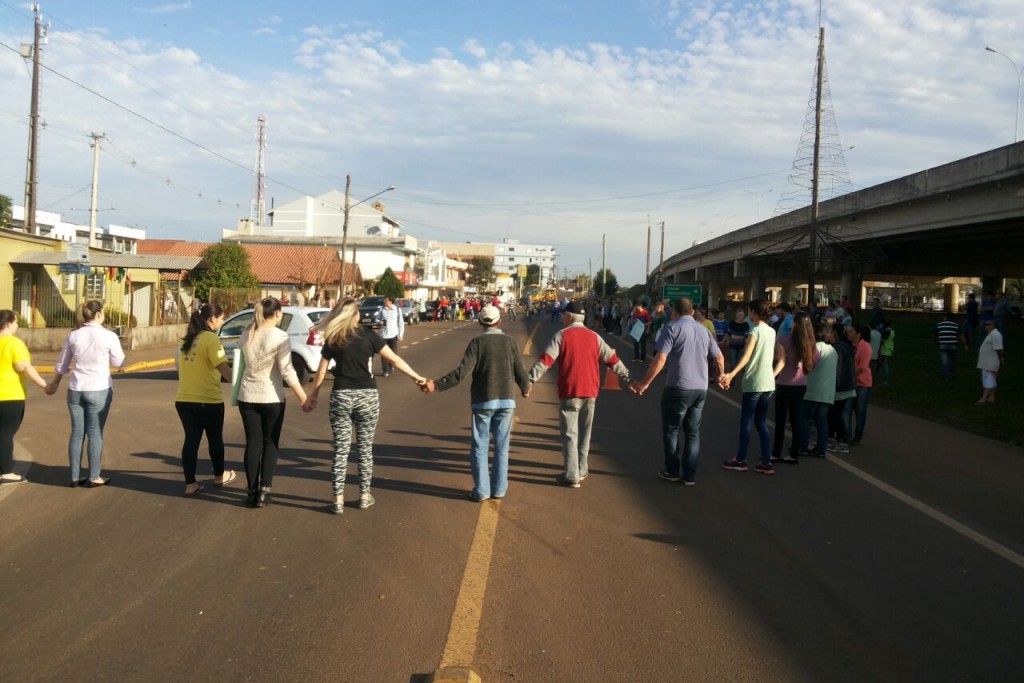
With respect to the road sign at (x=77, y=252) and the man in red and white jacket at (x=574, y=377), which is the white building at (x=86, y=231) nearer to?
the road sign at (x=77, y=252)

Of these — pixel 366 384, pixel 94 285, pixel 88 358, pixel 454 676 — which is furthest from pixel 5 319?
pixel 94 285

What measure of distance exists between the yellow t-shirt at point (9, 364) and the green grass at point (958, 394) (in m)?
12.6

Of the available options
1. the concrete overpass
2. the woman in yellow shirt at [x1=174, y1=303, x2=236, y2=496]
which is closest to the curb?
the woman in yellow shirt at [x1=174, y1=303, x2=236, y2=496]

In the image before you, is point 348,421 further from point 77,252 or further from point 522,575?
point 77,252

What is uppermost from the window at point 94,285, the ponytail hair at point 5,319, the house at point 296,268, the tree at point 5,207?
the tree at point 5,207

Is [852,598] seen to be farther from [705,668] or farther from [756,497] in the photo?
[756,497]

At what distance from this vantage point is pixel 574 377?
787cm

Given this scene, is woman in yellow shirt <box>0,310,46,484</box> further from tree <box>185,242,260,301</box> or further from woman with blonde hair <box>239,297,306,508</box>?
tree <box>185,242,260,301</box>

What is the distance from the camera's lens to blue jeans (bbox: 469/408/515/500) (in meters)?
7.27

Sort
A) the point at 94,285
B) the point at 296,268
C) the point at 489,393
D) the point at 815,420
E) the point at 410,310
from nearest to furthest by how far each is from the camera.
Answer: the point at 489,393 < the point at 815,420 < the point at 94,285 < the point at 410,310 < the point at 296,268

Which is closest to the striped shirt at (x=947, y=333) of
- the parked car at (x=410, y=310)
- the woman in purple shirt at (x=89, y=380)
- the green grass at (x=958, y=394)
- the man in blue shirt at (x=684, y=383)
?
the green grass at (x=958, y=394)

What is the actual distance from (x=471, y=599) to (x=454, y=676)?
1.11 meters

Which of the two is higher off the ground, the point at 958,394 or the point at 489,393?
the point at 489,393

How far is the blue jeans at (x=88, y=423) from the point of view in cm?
767
